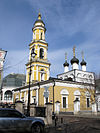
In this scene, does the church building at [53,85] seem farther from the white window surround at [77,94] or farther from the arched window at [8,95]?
the arched window at [8,95]

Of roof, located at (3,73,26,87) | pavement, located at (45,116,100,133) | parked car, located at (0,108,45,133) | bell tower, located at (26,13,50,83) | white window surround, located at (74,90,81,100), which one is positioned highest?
bell tower, located at (26,13,50,83)

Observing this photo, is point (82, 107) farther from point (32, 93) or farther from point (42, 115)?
point (42, 115)

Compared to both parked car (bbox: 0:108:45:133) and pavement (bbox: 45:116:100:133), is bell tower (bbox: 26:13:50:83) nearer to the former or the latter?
pavement (bbox: 45:116:100:133)

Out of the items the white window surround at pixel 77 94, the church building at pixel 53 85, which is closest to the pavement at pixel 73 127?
the church building at pixel 53 85

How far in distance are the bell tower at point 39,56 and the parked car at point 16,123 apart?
26.4 m

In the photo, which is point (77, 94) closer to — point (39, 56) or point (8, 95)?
point (39, 56)

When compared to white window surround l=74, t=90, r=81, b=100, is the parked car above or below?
below

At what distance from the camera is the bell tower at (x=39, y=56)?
120ft

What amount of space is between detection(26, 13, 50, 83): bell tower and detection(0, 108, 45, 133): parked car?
26.4 meters

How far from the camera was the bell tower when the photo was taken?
36653 millimetres

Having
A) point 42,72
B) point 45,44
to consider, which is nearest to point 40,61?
point 42,72

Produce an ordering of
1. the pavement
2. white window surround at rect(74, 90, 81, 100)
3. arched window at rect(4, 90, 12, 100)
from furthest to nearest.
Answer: arched window at rect(4, 90, 12, 100), white window surround at rect(74, 90, 81, 100), the pavement

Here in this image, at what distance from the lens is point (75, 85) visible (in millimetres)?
31703

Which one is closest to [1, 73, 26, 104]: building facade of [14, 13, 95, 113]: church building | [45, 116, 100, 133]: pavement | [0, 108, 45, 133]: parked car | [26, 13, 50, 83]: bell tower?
[14, 13, 95, 113]: church building
